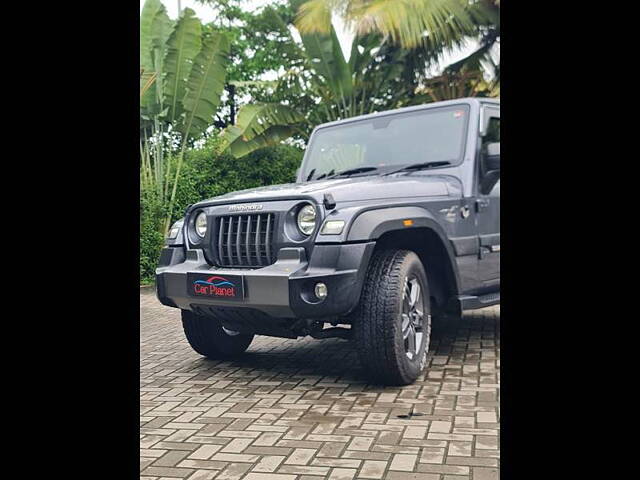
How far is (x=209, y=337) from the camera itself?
5.26m

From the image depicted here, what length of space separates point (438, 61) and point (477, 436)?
41.4 ft

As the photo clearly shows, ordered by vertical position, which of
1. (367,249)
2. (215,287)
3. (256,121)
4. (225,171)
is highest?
(256,121)

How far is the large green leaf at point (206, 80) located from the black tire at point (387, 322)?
8.26 m

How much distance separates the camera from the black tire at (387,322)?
4.11 meters

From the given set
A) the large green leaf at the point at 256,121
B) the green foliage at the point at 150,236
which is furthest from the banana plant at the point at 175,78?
the large green leaf at the point at 256,121

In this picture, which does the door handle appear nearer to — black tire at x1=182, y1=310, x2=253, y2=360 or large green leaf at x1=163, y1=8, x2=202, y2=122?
black tire at x1=182, y1=310, x2=253, y2=360

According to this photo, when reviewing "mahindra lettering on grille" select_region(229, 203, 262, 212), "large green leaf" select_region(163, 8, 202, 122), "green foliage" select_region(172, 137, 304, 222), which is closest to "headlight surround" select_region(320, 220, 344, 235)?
"mahindra lettering on grille" select_region(229, 203, 262, 212)

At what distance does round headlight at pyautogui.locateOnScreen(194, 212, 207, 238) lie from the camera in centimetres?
474

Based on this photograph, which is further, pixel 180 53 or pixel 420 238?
pixel 180 53

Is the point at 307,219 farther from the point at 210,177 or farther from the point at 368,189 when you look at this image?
the point at 210,177

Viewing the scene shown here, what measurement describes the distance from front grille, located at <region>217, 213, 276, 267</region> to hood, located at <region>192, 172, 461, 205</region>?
139mm

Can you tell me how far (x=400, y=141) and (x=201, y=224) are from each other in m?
1.81

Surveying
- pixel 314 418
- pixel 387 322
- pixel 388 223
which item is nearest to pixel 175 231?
pixel 388 223
